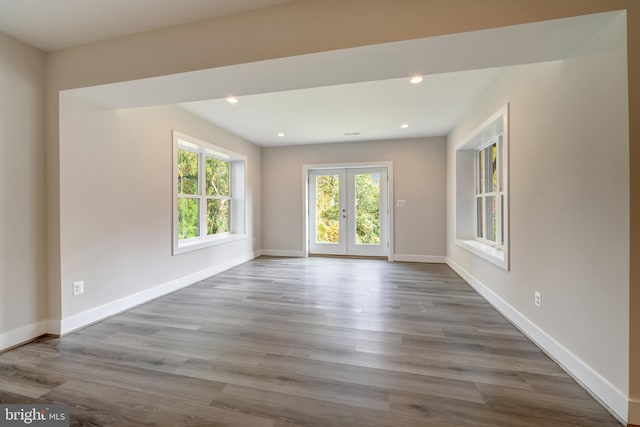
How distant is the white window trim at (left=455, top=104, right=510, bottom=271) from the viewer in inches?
106

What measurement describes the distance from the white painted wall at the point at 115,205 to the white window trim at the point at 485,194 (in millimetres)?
3872

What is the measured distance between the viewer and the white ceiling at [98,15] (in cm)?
177

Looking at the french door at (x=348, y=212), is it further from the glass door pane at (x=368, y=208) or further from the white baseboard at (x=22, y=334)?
the white baseboard at (x=22, y=334)

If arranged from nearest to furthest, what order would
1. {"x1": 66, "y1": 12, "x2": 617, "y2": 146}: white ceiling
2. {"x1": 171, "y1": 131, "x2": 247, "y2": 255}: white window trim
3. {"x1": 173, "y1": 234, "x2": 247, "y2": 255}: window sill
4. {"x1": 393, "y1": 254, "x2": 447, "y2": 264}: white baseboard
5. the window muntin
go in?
{"x1": 66, "y1": 12, "x2": 617, "y2": 146}: white ceiling
{"x1": 171, "y1": 131, "x2": 247, "y2": 255}: white window trim
{"x1": 173, "y1": 234, "x2": 247, "y2": 255}: window sill
the window muntin
{"x1": 393, "y1": 254, "x2": 447, "y2": 264}: white baseboard

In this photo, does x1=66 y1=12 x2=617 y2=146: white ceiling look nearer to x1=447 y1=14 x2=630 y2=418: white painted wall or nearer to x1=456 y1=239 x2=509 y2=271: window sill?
x1=447 y1=14 x2=630 y2=418: white painted wall

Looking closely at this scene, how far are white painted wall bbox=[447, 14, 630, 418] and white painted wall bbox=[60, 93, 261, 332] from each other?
3.89 meters

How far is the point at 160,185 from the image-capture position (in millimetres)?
3385

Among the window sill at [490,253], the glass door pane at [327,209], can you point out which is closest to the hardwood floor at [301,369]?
the window sill at [490,253]

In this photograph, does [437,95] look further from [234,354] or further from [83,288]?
[83,288]

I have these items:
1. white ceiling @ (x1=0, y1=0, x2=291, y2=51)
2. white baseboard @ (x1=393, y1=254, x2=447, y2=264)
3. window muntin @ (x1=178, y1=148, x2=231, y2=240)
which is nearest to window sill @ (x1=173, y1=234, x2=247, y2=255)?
window muntin @ (x1=178, y1=148, x2=231, y2=240)

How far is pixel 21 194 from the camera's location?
7.14 ft

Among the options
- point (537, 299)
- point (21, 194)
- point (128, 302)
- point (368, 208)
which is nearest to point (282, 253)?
point (368, 208)

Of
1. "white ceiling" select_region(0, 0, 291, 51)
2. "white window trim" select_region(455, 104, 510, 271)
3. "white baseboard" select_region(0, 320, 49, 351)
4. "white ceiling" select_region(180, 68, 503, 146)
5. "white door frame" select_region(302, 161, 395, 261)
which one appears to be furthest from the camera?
"white door frame" select_region(302, 161, 395, 261)

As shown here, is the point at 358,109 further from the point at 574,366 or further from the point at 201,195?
the point at 574,366
